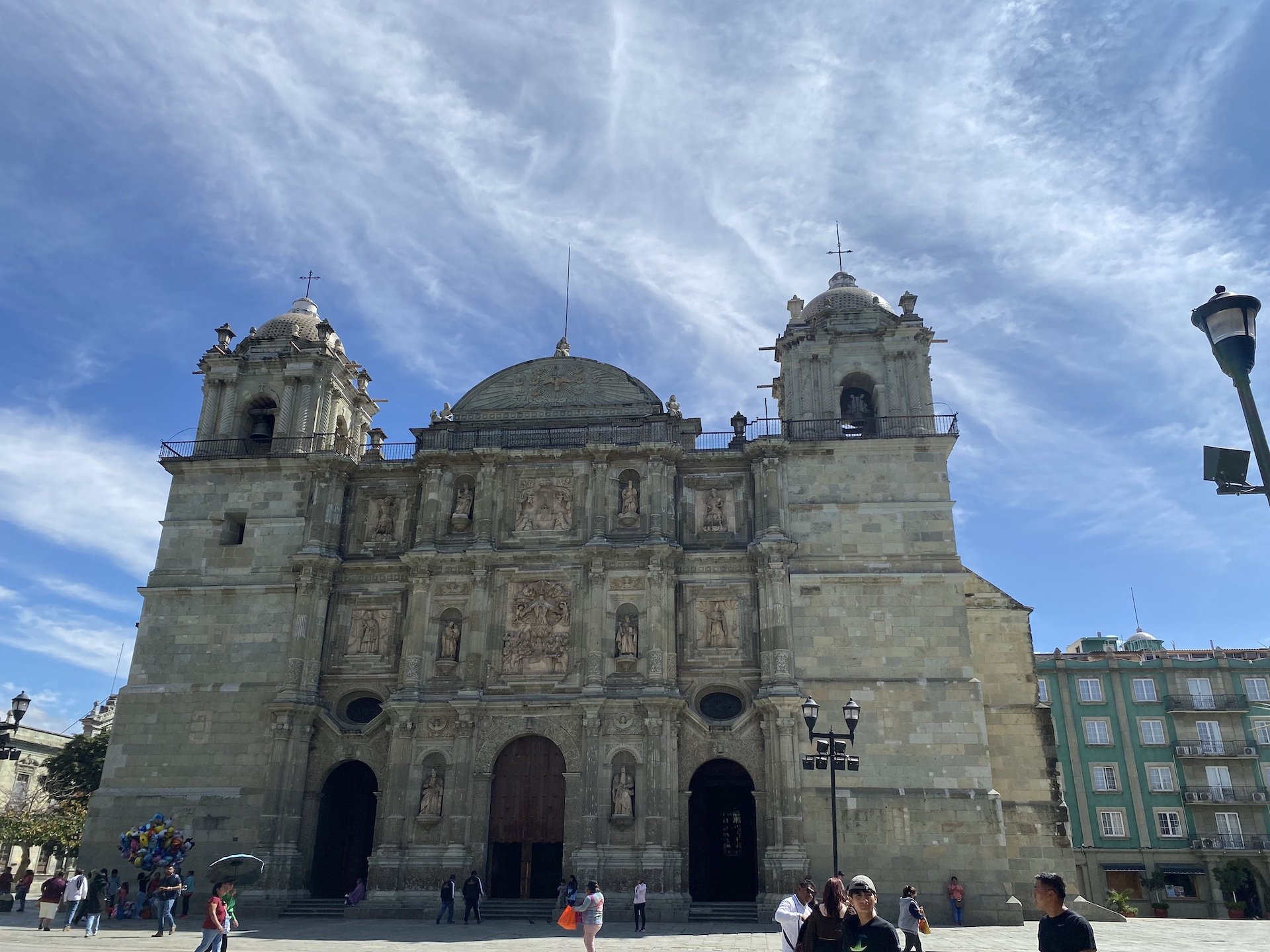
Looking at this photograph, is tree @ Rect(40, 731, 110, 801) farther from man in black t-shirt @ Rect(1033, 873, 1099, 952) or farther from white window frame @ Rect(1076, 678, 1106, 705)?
man in black t-shirt @ Rect(1033, 873, 1099, 952)

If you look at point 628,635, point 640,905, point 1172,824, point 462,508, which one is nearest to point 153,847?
point 462,508

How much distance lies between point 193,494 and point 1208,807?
1696 inches

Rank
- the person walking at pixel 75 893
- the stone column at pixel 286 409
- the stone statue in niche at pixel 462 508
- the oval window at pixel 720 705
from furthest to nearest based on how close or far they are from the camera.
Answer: the stone column at pixel 286 409, the stone statue in niche at pixel 462 508, the oval window at pixel 720 705, the person walking at pixel 75 893

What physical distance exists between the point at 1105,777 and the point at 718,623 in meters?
26.2

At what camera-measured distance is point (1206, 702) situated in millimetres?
45188

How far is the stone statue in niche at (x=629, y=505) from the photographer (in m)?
30.0

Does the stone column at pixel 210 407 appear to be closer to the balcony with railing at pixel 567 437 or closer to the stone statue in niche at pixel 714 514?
the balcony with railing at pixel 567 437

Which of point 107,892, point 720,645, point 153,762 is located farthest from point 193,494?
point 720,645

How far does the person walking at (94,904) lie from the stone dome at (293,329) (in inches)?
681

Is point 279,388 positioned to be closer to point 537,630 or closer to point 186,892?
point 537,630

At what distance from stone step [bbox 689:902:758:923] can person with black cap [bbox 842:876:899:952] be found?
19.5 metres

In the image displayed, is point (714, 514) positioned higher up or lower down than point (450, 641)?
higher up

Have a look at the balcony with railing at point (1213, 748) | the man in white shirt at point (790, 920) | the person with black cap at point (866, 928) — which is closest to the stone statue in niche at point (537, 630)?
the man in white shirt at point (790, 920)

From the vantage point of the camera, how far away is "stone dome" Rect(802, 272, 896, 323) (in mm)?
32906
